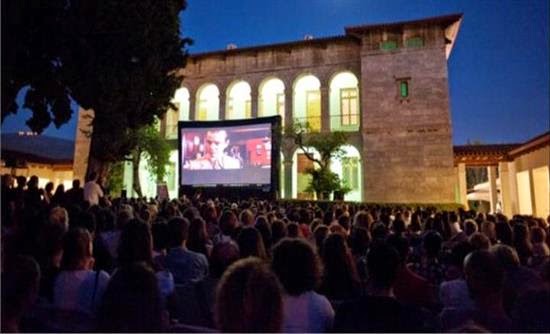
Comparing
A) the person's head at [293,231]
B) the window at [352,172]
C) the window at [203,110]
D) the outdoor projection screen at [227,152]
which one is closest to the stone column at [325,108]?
the window at [352,172]

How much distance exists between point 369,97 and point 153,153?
12.9 meters

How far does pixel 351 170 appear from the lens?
72.1 feet

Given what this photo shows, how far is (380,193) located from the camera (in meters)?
19.5

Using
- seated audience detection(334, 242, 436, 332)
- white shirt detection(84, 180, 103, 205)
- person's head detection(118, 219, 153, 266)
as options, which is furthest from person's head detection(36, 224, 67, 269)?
white shirt detection(84, 180, 103, 205)

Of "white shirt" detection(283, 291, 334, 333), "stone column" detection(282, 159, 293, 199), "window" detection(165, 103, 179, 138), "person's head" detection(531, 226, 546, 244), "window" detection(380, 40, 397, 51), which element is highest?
"window" detection(380, 40, 397, 51)

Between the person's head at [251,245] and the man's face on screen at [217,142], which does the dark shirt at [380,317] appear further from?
the man's face on screen at [217,142]

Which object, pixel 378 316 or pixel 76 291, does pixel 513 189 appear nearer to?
pixel 378 316

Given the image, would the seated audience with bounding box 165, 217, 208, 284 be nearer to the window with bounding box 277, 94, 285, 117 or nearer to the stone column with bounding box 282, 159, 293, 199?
the stone column with bounding box 282, 159, 293, 199

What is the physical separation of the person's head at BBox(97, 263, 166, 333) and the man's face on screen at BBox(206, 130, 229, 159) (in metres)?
16.5

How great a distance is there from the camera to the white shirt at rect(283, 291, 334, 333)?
2.34 m

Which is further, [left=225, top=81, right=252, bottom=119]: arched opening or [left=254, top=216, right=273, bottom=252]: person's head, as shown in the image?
[left=225, top=81, right=252, bottom=119]: arched opening

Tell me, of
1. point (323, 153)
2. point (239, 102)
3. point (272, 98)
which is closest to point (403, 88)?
point (323, 153)

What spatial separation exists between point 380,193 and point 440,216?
42.4 feet

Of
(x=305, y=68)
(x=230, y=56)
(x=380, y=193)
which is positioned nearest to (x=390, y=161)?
(x=380, y=193)
